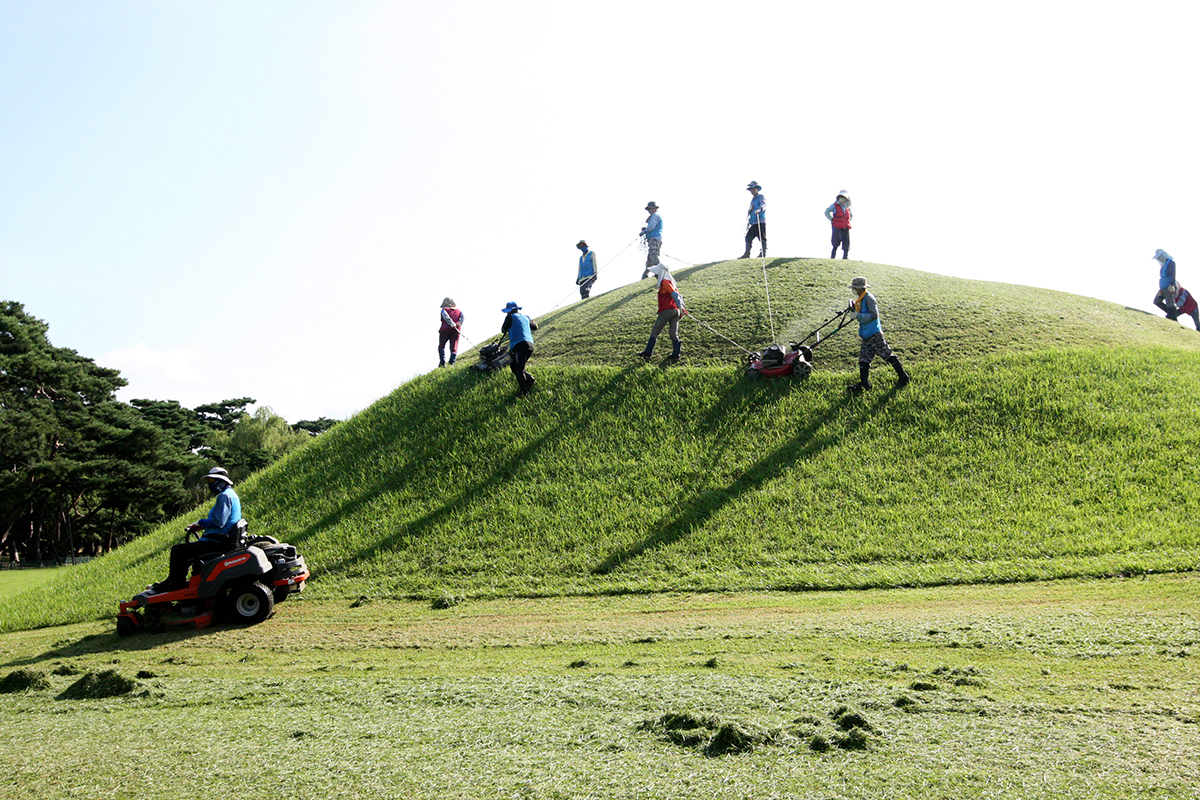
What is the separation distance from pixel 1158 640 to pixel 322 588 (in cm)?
1174

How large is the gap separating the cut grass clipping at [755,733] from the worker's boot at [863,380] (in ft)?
37.1

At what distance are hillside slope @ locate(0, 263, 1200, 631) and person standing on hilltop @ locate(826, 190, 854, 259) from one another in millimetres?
4344

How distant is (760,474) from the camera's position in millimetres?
14195

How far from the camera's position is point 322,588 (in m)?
13.1

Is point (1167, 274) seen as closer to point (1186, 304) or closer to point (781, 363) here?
point (1186, 304)

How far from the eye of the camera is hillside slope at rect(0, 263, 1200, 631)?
11.7 m

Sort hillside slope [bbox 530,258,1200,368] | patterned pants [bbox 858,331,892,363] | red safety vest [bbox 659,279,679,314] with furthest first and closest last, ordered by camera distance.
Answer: hillside slope [bbox 530,258,1200,368], red safety vest [bbox 659,279,679,314], patterned pants [bbox 858,331,892,363]

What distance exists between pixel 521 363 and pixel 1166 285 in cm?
2073

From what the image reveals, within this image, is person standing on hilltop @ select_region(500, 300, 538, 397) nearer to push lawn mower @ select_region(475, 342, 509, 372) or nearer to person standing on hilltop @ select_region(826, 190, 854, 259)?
push lawn mower @ select_region(475, 342, 509, 372)

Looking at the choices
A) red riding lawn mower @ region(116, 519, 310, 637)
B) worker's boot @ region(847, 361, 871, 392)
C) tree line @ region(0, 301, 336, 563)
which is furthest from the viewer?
tree line @ region(0, 301, 336, 563)

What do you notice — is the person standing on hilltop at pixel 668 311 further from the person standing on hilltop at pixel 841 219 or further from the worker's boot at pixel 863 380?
the person standing on hilltop at pixel 841 219

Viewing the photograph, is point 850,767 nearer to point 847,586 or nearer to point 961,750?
point 961,750

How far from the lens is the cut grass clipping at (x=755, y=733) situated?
17.1 feet

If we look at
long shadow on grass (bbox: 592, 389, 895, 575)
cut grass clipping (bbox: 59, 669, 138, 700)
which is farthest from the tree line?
cut grass clipping (bbox: 59, 669, 138, 700)
